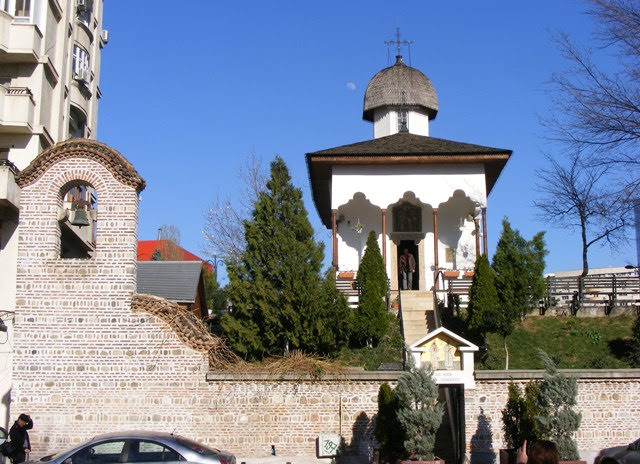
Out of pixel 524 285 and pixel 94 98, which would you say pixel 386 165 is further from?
pixel 94 98

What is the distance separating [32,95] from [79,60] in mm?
5124

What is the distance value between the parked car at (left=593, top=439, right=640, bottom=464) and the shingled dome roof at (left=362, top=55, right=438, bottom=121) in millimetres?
20438

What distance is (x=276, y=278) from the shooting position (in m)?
17.3

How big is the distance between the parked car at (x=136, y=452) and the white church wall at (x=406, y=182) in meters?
15.0

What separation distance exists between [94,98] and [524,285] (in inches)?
661

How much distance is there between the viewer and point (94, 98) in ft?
91.2

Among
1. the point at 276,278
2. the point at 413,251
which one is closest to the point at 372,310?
the point at 276,278

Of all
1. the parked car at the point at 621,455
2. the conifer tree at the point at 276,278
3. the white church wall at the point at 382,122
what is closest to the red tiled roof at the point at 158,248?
the white church wall at the point at 382,122

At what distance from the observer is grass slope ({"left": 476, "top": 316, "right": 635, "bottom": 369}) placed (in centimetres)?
1872

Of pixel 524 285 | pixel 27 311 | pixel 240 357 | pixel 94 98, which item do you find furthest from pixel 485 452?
pixel 94 98

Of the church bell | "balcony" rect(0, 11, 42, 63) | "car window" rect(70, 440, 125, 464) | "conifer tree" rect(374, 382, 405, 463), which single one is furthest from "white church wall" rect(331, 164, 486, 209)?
"car window" rect(70, 440, 125, 464)

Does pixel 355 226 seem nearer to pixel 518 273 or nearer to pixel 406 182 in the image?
pixel 406 182

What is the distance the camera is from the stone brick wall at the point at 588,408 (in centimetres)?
1472

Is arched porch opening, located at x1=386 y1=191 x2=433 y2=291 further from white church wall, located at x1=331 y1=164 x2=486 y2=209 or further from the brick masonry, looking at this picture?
the brick masonry
